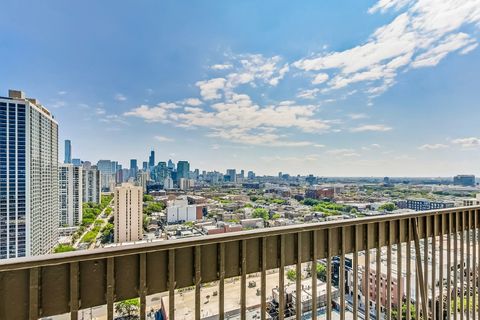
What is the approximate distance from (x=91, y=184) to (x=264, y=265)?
2418 centimetres

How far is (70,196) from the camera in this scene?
17422 mm

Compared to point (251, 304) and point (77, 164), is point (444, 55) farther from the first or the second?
point (77, 164)

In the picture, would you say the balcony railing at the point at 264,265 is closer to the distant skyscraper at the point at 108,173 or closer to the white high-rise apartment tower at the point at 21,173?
the white high-rise apartment tower at the point at 21,173

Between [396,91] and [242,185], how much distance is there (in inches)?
600

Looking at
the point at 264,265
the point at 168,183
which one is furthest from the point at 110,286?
the point at 168,183

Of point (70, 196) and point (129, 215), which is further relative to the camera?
point (70, 196)

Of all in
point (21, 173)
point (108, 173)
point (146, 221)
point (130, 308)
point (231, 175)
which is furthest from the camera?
point (108, 173)

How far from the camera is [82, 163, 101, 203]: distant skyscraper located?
2048 cm

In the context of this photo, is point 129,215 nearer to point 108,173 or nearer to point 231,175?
point 231,175

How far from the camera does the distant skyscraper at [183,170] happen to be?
79.1 ft

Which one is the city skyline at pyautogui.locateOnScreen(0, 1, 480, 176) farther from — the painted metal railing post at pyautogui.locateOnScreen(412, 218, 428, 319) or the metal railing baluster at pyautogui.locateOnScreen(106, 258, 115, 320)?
the metal railing baluster at pyautogui.locateOnScreen(106, 258, 115, 320)

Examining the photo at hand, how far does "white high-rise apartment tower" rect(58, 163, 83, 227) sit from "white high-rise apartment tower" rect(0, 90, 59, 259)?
5.51m

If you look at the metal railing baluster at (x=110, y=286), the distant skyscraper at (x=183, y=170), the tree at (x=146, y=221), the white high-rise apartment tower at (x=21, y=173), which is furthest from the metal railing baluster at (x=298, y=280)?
the distant skyscraper at (x=183, y=170)

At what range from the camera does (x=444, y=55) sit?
535 cm
